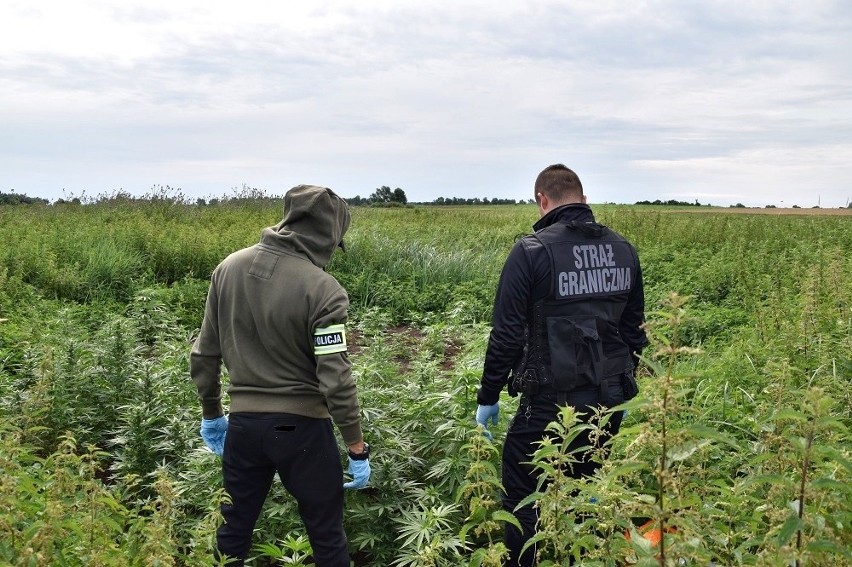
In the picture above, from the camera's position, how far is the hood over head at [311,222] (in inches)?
127

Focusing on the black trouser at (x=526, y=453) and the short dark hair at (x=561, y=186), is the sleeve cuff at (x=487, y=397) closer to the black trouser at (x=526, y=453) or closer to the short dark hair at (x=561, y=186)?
the black trouser at (x=526, y=453)

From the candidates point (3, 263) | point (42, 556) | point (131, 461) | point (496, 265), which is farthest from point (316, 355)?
point (496, 265)

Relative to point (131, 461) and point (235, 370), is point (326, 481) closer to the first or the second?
point (235, 370)

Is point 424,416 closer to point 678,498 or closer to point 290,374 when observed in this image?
point 290,374

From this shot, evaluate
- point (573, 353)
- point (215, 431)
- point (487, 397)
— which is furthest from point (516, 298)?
point (215, 431)

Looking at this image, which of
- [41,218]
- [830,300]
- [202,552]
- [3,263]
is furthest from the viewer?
[41,218]

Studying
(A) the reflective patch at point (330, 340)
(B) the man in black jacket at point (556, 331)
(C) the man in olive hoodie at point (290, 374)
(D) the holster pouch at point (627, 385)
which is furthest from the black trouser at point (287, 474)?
(D) the holster pouch at point (627, 385)

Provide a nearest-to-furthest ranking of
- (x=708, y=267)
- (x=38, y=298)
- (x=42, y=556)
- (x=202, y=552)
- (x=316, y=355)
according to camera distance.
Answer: (x=42, y=556)
(x=202, y=552)
(x=316, y=355)
(x=38, y=298)
(x=708, y=267)

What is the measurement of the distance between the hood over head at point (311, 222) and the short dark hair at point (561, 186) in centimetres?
115

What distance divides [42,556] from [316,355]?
1393mm

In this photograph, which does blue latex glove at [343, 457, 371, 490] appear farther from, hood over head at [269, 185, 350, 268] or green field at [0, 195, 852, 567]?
hood over head at [269, 185, 350, 268]

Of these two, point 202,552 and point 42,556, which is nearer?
point 42,556

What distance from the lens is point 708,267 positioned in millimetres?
10719

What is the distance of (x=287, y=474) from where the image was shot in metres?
3.17
